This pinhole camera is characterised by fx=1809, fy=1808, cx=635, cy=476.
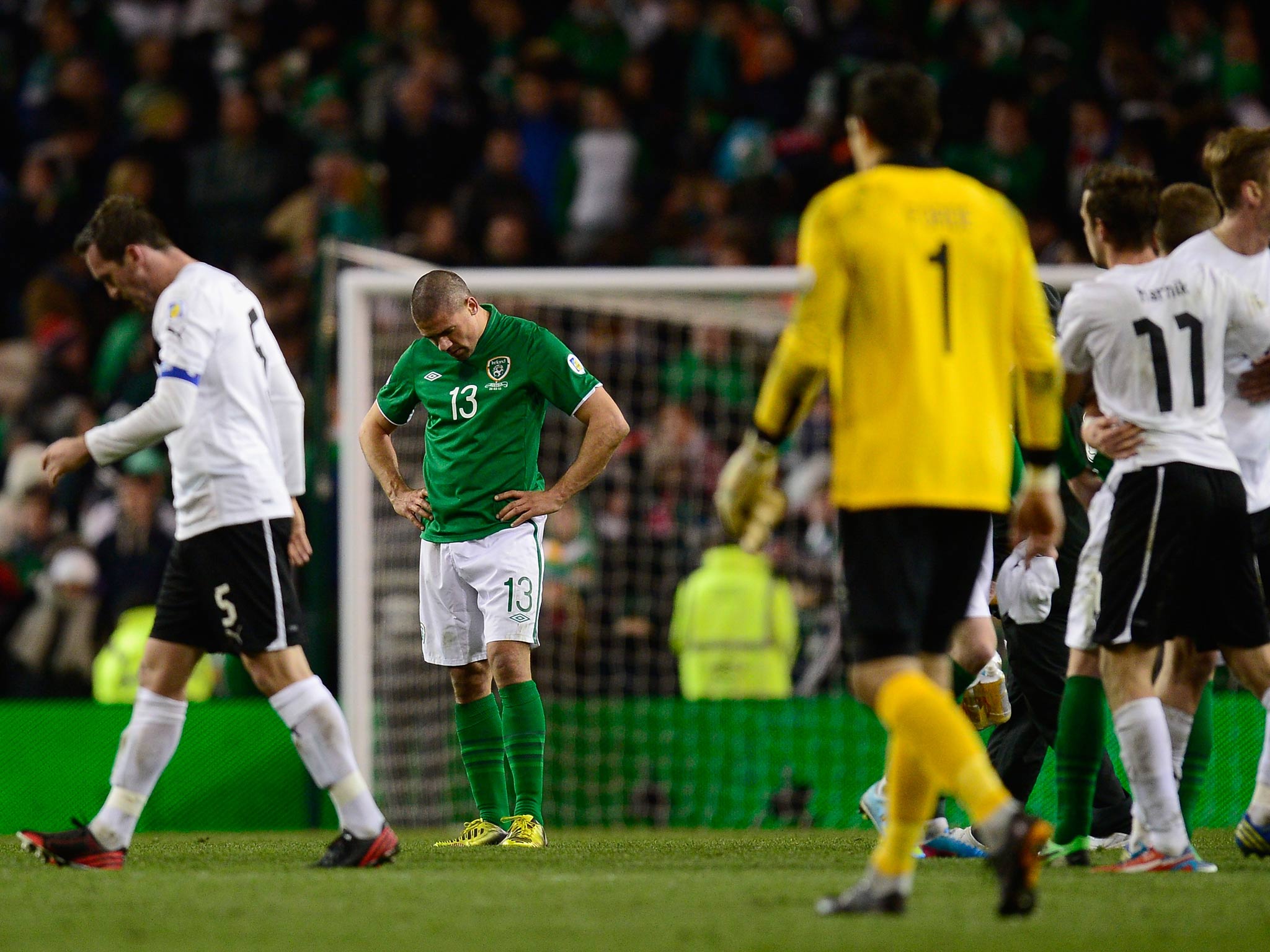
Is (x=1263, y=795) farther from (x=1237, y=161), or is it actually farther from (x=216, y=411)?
(x=216, y=411)

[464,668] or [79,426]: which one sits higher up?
[79,426]

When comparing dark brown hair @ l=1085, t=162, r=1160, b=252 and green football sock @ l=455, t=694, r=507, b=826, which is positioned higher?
dark brown hair @ l=1085, t=162, r=1160, b=252

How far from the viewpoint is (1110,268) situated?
217 inches

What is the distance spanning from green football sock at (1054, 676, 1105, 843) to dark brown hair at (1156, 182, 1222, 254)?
160cm

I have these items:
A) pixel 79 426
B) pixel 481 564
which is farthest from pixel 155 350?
pixel 79 426

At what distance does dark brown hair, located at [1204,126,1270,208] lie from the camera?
571cm

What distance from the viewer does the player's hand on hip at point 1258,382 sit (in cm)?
575

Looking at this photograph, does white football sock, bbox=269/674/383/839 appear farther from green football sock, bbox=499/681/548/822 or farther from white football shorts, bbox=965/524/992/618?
white football shorts, bbox=965/524/992/618

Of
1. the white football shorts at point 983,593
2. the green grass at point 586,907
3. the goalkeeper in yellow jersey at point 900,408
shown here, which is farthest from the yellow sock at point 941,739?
the white football shorts at point 983,593

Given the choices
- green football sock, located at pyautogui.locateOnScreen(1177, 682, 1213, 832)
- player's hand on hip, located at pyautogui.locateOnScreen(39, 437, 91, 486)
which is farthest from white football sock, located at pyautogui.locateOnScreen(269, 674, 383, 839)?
green football sock, located at pyautogui.locateOnScreen(1177, 682, 1213, 832)

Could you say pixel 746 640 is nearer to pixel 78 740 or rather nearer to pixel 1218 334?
pixel 78 740

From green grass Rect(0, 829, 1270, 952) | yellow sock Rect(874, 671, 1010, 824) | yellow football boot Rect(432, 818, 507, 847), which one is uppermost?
yellow sock Rect(874, 671, 1010, 824)

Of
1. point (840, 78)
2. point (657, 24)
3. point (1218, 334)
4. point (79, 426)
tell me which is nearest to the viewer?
point (1218, 334)

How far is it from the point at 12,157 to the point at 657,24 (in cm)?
540
